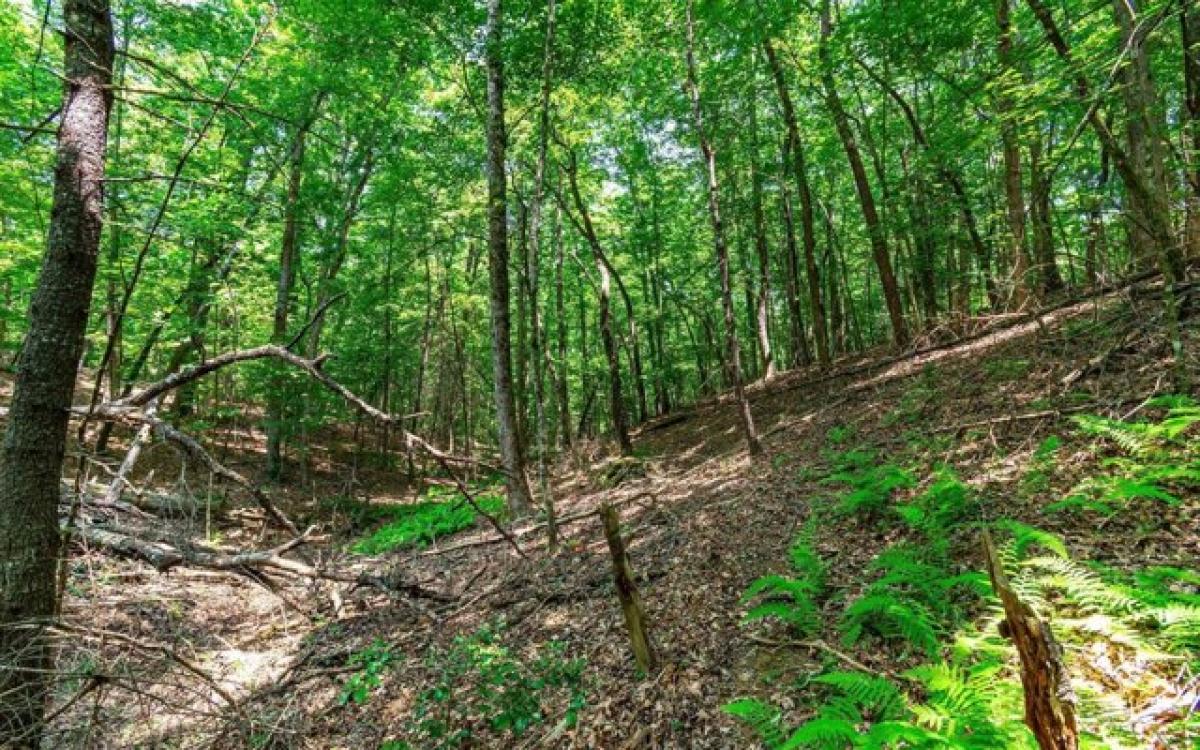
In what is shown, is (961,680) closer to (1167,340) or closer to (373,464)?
(1167,340)

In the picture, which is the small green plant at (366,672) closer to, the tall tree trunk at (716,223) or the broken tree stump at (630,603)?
the broken tree stump at (630,603)

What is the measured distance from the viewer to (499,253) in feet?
29.6

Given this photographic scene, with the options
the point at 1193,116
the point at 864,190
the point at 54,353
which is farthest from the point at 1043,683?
the point at 864,190

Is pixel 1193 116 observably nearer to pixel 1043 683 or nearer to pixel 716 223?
pixel 716 223

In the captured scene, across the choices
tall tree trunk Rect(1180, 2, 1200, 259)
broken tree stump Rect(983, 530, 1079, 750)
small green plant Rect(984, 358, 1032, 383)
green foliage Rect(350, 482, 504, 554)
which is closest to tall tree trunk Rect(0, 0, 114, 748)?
broken tree stump Rect(983, 530, 1079, 750)

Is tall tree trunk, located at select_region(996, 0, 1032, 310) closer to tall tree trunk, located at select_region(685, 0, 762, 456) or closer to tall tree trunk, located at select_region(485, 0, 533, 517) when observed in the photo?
tall tree trunk, located at select_region(685, 0, 762, 456)

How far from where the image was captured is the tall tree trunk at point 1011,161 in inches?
191

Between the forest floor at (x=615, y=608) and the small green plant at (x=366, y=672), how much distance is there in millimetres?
23

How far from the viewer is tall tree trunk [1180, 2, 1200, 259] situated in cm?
540

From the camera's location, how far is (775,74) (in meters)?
11.3

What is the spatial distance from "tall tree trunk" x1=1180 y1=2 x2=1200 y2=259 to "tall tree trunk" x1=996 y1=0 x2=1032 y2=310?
4.43 ft

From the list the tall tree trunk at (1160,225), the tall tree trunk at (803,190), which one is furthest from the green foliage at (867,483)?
the tall tree trunk at (803,190)

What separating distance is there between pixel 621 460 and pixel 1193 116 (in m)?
10.5

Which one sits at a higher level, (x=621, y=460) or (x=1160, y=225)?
(x=1160, y=225)
